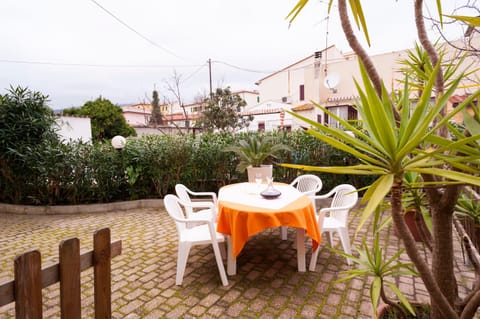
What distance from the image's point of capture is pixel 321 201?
19.8ft

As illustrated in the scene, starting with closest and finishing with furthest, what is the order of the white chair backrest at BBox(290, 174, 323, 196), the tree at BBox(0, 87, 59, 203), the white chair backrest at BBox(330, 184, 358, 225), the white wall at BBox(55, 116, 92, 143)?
the white chair backrest at BBox(330, 184, 358, 225)
the white chair backrest at BBox(290, 174, 323, 196)
the tree at BBox(0, 87, 59, 203)
the white wall at BBox(55, 116, 92, 143)

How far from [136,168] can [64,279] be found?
5.09m

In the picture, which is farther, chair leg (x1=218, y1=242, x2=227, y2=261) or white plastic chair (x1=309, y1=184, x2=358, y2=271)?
chair leg (x1=218, y1=242, x2=227, y2=261)

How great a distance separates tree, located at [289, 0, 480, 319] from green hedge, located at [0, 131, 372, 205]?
4910 millimetres

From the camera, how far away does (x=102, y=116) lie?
46.2 feet

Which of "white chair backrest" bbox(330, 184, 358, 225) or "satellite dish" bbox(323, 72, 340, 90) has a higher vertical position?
"satellite dish" bbox(323, 72, 340, 90)

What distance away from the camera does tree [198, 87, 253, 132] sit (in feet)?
54.9

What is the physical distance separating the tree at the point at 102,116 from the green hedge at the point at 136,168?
332 inches

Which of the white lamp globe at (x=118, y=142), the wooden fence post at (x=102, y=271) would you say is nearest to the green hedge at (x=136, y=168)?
the white lamp globe at (x=118, y=142)

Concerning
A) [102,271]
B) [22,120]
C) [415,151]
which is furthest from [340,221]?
[22,120]

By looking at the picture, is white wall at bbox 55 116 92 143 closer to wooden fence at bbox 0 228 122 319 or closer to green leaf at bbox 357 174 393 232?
wooden fence at bbox 0 228 122 319

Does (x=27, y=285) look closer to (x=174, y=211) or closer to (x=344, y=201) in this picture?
(x=174, y=211)

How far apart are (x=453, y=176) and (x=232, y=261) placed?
2.51 metres

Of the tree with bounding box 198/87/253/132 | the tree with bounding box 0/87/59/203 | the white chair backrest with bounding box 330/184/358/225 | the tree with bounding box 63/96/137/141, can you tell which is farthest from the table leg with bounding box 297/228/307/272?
the tree with bounding box 198/87/253/132
